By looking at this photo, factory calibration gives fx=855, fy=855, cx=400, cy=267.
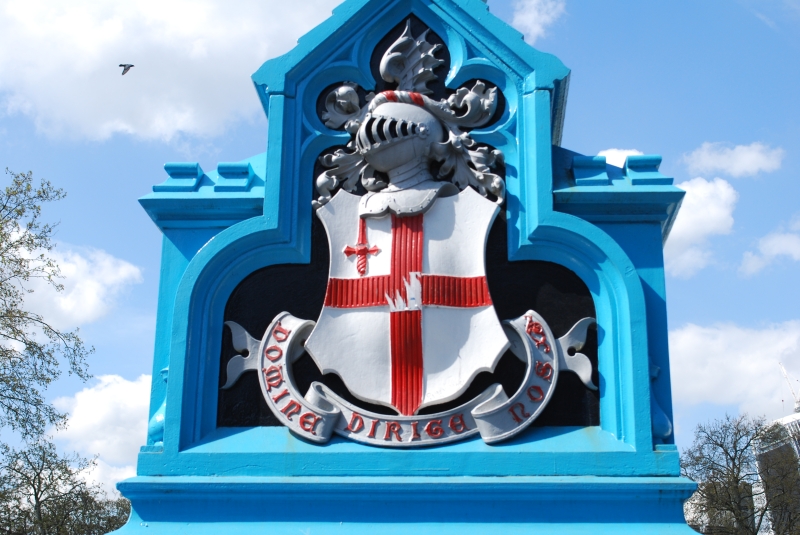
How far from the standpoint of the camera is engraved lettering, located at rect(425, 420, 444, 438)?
759cm

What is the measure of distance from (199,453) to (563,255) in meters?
3.89

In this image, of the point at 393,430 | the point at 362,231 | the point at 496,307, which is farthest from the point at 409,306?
the point at 393,430

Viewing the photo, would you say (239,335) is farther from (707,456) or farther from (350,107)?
(707,456)

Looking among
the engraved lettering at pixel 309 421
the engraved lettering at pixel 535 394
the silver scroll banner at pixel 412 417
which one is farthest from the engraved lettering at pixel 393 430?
the engraved lettering at pixel 535 394

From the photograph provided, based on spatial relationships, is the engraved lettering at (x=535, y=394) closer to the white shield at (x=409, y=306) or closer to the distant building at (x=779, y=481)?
the white shield at (x=409, y=306)

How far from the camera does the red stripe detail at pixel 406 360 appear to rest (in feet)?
25.4

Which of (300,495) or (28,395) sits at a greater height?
(28,395)

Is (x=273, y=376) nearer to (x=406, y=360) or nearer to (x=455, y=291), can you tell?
(x=406, y=360)

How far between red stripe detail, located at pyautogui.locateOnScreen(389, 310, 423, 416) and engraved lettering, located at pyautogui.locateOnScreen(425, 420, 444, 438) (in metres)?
0.20

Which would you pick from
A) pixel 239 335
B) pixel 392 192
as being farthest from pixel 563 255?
pixel 239 335

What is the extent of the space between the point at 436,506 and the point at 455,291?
6.51ft

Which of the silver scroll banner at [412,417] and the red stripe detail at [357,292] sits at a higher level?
the red stripe detail at [357,292]

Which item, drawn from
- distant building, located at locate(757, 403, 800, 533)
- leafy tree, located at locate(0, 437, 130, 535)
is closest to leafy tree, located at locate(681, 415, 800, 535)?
distant building, located at locate(757, 403, 800, 533)

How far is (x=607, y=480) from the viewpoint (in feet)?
23.8
